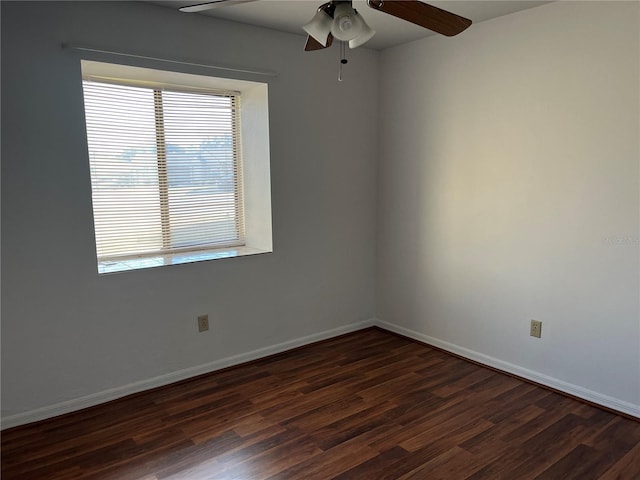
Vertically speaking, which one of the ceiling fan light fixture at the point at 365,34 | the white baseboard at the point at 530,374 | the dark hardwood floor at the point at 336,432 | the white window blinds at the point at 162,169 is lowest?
the dark hardwood floor at the point at 336,432

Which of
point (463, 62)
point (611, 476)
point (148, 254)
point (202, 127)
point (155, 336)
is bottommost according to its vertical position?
point (611, 476)

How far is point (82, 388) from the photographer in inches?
104

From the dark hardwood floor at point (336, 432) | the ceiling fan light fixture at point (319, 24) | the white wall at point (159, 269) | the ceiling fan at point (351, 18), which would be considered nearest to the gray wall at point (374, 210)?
the white wall at point (159, 269)

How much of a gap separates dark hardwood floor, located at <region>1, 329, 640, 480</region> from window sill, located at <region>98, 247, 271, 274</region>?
0.79m

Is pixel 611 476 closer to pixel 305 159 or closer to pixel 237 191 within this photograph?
pixel 305 159

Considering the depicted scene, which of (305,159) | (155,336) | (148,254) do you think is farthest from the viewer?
(305,159)

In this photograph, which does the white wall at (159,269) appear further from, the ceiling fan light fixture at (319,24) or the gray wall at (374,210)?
the ceiling fan light fixture at (319,24)

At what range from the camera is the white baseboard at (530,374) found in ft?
8.41

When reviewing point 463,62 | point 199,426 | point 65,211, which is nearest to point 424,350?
point 199,426

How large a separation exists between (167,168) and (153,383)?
1.42 m

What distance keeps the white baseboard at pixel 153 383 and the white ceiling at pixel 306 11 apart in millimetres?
2246

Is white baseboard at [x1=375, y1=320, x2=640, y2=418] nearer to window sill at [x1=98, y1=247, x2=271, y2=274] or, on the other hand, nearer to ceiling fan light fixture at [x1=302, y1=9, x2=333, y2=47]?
window sill at [x1=98, y1=247, x2=271, y2=274]

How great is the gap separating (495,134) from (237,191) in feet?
6.15

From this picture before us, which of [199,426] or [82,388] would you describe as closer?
[199,426]
